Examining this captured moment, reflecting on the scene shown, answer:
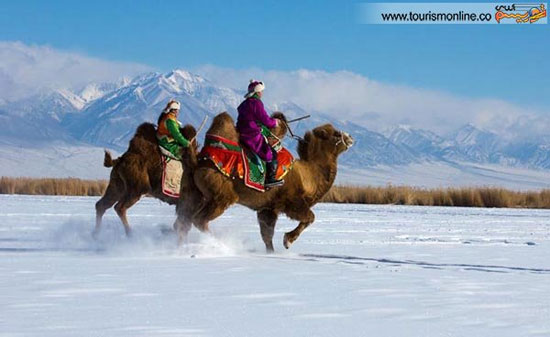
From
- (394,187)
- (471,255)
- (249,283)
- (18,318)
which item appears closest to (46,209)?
(471,255)

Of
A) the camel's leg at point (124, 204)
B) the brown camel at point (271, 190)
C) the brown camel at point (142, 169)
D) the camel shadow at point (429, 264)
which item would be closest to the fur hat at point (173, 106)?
the brown camel at point (142, 169)

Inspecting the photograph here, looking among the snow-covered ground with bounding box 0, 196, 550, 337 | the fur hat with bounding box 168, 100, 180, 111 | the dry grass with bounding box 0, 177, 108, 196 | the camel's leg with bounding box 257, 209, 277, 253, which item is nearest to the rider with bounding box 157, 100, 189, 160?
the fur hat with bounding box 168, 100, 180, 111

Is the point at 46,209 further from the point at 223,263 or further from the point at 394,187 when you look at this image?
the point at 394,187

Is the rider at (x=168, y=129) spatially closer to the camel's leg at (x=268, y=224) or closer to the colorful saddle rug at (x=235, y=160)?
the colorful saddle rug at (x=235, y=160)

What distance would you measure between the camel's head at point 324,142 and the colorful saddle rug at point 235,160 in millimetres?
1073

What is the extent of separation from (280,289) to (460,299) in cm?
133

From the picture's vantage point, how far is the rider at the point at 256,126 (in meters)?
9.48

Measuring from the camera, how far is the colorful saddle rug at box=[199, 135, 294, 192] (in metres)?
9.23

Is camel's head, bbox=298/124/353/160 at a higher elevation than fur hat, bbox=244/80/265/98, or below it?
below

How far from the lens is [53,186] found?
29484 mm

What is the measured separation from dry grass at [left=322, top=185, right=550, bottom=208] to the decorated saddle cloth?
58.1 feet

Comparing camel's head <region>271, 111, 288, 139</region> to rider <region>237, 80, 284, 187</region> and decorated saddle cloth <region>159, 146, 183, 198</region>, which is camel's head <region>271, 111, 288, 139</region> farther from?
decorated saddle cloth <region>159, 146, 183, 198</region>

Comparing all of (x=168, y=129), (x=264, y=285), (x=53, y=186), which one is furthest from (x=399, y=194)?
(x=264, y=285)

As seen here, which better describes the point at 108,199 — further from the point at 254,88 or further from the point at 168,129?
the point at 254,88
